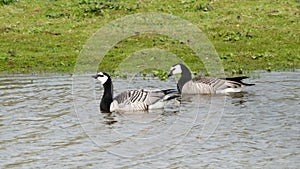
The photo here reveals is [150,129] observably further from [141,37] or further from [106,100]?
[141,37]

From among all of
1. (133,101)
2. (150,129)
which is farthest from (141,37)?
(150,129)

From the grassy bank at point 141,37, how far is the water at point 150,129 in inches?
127

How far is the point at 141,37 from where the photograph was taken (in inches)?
1037

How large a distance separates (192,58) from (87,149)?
11.1m

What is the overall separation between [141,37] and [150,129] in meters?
11.7

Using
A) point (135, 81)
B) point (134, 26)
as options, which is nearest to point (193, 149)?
point (135, 81)

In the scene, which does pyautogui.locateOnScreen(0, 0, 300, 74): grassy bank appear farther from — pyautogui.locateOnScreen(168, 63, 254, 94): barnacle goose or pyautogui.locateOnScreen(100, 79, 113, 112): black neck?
pyautogui.locateOnScreen(100, 79, 113, 112): black neck

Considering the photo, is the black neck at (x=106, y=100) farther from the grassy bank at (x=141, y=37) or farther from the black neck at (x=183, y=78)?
the grassy bank at (x=141, y=37)

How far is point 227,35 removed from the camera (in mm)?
26234

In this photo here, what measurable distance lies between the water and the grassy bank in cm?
323

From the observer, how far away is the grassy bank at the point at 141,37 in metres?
23.3

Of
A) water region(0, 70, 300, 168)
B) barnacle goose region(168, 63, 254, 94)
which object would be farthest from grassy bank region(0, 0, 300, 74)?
water region(0, 70, 300, 168)

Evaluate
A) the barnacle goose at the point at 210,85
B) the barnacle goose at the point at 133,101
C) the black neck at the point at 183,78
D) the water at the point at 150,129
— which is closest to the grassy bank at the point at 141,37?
the black neck at the point at 183,78

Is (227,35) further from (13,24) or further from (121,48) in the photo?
(13,24)
